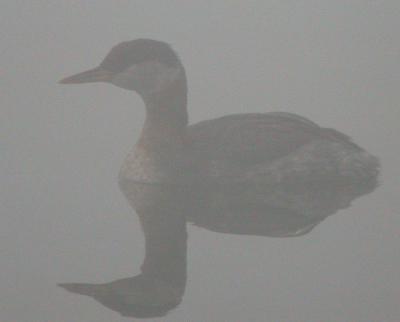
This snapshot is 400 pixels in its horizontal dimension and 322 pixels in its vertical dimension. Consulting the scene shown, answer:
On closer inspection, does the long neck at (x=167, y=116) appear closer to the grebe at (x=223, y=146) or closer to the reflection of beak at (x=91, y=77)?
the grebe at (x=223, y=146)

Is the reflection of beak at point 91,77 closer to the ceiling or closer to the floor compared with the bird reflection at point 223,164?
closer to the ceiling

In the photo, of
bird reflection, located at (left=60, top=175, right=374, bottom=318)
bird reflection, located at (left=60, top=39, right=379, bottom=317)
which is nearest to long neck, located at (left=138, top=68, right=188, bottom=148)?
bird reflection, located at (left=60, top=39, right=379, bottom=317)

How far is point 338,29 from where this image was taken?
238cm

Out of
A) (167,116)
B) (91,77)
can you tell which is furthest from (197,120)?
(91,77)

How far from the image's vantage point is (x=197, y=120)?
236 cm

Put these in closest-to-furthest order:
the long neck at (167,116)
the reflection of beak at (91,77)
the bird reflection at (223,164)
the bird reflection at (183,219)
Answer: the bird reflection at (183,219) → the bird reflection at (223,164) → the reflection of beak at (91,77) → the long neck at (167,116)

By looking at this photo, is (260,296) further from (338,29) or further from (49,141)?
(338,29)

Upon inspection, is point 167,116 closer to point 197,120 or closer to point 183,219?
point 197,120

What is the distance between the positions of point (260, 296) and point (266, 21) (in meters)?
0.86

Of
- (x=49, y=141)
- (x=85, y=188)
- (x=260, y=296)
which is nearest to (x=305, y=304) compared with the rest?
(x=260, y=296)

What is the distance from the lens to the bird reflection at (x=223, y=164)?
212cm

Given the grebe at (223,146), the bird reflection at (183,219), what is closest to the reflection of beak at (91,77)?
the grebe at (223,146)

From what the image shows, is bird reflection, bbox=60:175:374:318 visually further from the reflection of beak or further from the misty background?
the reflection of beak

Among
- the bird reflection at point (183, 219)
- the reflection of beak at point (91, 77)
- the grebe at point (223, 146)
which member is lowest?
the bird reflection at point (183, 219)
